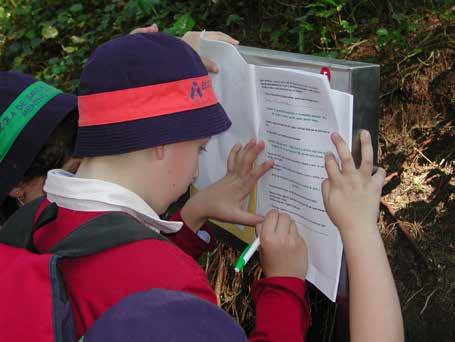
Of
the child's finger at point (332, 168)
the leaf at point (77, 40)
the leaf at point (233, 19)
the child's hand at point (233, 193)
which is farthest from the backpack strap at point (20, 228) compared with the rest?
the leaf at point (77, 40)

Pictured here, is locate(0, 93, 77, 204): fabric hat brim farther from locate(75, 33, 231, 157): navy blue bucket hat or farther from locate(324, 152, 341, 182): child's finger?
locate(324, 152, 341, 182): child's finger

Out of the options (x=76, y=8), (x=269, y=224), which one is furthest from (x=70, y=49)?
(x=269, y=224)

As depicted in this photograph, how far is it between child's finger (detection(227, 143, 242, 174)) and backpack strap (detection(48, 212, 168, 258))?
577 millimetres

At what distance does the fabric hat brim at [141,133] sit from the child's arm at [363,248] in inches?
12.0

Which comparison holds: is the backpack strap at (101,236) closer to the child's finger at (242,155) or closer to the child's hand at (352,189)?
the child's hand at (352,189)

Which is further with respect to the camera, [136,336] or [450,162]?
[450,162]

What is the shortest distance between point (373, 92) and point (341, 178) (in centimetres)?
19

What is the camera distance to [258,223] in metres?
1.63

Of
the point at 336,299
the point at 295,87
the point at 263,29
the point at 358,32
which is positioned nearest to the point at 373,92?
the point at 295,87

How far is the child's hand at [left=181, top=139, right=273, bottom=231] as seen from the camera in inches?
64.9

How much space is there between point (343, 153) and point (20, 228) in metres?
0.70

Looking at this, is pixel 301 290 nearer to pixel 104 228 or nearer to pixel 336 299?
pixel 336 299

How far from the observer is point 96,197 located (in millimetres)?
1264

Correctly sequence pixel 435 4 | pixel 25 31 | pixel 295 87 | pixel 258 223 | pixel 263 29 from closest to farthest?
pixel 295 87, pixel 258 223, pixel 435 4, pixel 263 29, pixel 25 31
